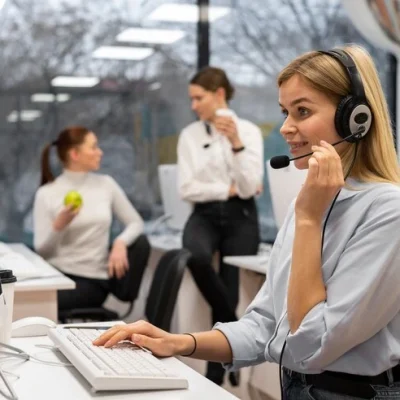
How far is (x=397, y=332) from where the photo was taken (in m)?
1.21

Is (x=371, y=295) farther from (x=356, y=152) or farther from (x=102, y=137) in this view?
(x=102, y=137)

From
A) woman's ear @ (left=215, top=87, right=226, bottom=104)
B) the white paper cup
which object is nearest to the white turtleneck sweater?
woman's ear @ (left=215, top=87, right=226, bottom=104)

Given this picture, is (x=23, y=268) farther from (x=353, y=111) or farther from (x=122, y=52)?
(x=122, y=52)

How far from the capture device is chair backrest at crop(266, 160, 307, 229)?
2439 millimetres

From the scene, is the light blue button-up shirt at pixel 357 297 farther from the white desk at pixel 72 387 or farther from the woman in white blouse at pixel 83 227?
the woman in white blouse at pixel 83 227

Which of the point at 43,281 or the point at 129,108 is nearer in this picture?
the point at 43,281

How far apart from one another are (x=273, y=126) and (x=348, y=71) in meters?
3.93

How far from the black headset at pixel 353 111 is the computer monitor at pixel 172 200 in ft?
10.2

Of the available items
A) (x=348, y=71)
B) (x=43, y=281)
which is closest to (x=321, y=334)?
(x=348, y=71)

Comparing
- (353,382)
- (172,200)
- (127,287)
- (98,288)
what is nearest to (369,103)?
(353,382)

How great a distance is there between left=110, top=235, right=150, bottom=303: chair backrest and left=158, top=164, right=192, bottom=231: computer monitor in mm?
1062

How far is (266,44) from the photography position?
5.10 meters

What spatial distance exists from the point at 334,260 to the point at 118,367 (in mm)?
411

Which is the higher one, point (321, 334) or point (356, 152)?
point (356, 152)
